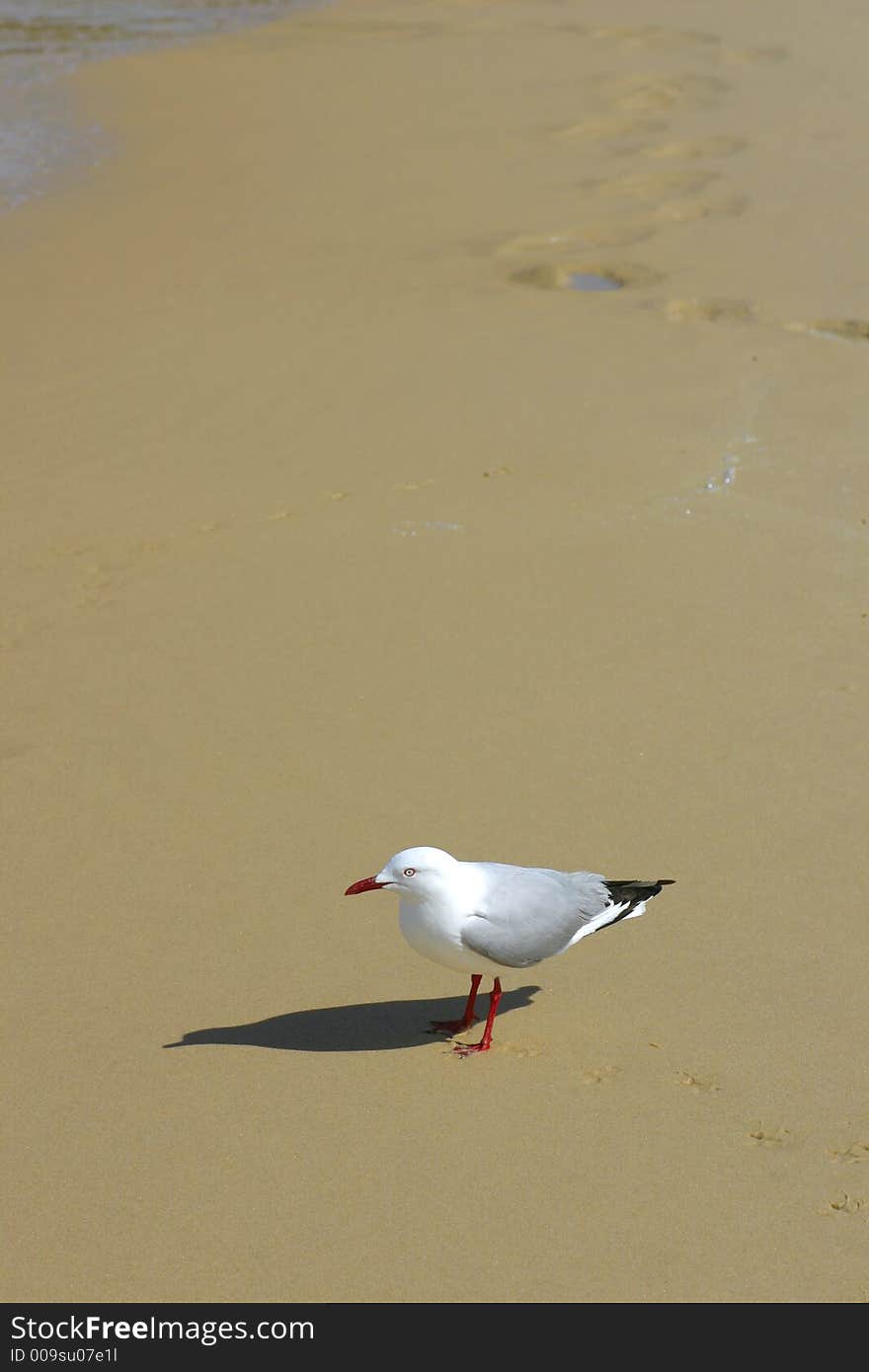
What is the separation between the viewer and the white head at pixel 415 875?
364cm

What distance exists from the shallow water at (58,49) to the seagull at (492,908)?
8.75m

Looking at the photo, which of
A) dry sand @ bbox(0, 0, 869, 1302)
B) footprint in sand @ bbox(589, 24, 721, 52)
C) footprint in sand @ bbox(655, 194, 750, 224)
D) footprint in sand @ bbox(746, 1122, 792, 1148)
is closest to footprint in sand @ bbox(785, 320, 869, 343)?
dry sand @ bbox(0, 0, 869, 1302)

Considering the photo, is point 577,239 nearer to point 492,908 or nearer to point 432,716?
point 432,716

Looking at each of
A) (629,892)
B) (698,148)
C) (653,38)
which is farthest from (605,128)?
(629,892)

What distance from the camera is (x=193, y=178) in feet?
37.6

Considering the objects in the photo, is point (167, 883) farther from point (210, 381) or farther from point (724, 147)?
point (724, 147)

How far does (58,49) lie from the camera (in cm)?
1563

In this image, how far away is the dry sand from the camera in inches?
132

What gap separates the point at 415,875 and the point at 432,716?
1636 millimetres

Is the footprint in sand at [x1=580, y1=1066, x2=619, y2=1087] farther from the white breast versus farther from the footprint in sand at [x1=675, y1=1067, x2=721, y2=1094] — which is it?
the white breast

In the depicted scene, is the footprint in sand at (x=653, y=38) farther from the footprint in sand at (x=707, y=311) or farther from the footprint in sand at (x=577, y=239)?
the footprint in sand at (x=707, y=311)

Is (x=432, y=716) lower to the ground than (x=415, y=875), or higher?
lower

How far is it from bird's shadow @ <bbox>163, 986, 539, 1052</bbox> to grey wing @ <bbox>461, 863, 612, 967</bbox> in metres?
0.36
